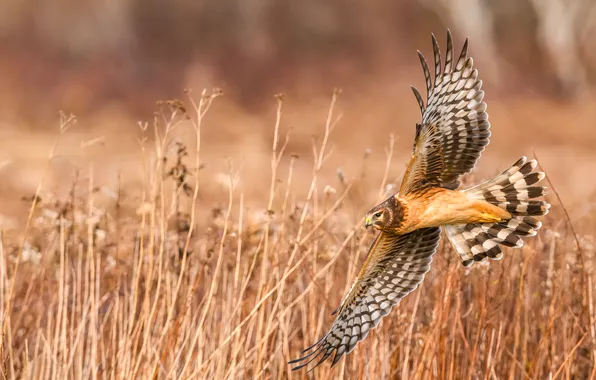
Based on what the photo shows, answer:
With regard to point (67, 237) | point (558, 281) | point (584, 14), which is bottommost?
point (558, 281)

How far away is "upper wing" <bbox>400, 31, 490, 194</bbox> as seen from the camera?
284 cm

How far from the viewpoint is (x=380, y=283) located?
3102mm

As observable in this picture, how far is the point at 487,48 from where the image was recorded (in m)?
17.5

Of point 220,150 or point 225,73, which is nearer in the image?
point 220,150

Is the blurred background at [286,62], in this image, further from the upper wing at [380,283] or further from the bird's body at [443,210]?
the bird's body at [443,210]

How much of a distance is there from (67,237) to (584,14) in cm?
1573

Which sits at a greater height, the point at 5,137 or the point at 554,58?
the point at 554,58

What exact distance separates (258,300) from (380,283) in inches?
21.9

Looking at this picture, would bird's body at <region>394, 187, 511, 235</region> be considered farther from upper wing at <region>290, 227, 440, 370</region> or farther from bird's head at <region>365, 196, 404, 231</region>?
upper wing at <region>290, 227, 440, 370</region>

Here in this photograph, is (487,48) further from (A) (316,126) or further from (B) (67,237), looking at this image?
(B) (67,237)

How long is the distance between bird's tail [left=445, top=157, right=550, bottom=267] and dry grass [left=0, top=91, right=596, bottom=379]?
0.07 m

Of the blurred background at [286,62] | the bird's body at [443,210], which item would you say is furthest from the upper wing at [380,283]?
the blurred background at [286,62]

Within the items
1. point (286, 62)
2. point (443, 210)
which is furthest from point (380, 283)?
point (286, 62)

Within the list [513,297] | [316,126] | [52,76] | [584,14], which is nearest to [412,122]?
[316,126]
